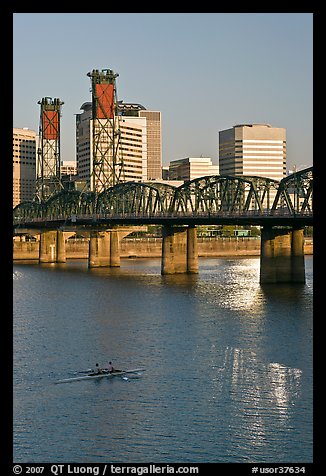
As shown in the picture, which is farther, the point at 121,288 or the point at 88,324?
the point at 121,288

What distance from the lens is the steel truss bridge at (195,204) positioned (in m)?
121

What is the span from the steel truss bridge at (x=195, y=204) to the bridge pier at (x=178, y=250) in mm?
3025

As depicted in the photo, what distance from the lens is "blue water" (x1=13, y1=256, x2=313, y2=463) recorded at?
3756 cm

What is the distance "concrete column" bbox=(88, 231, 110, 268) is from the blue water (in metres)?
72.5

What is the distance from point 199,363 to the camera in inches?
2217

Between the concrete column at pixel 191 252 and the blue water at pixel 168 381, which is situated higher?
the concrete column at pixel 191 252

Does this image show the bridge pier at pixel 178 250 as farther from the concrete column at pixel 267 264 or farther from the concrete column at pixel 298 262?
the concrete column at pixel 298 262

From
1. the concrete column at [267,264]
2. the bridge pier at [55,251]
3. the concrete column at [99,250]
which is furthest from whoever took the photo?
the bridge pier at [55,251]

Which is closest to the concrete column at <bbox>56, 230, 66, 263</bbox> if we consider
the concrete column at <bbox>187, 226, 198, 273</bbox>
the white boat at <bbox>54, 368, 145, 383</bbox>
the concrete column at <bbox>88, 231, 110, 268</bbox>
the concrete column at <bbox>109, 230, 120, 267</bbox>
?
the concrete column at <bbox>88, 231, 110, 268</bbox>

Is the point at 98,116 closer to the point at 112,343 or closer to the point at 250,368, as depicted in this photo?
the point at 112,343

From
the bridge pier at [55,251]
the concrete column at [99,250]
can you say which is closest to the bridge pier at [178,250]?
the concrete column at [99,250]

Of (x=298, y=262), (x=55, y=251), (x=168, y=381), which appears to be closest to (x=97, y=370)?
(x=168, y=381)
